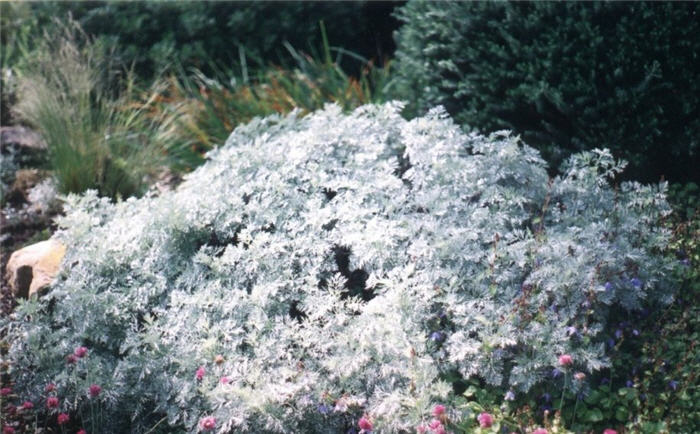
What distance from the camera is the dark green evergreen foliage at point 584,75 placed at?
421 centimetres

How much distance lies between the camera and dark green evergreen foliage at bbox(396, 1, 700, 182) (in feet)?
13.8

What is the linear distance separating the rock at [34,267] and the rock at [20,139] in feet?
5.78

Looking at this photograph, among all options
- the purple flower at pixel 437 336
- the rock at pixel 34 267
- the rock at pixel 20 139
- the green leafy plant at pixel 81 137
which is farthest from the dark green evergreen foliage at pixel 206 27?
the purple flower at pixel 437 336

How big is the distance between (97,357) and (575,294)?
2212mm

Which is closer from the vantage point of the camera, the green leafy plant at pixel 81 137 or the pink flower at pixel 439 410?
the pink flower at pixel 439 410

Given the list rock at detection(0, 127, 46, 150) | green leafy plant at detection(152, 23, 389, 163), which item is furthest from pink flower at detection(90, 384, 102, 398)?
rock at detection(0, 127, 46, 150)

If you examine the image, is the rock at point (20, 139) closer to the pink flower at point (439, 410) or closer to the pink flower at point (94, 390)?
the pink flower at point (94, 390)

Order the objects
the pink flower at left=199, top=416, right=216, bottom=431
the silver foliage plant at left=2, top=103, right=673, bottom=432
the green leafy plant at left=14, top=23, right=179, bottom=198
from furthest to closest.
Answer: the green leafy plant at left=14, top=23, right=179, bottom=198
the silver foliage plant at left=2, top=103, right=673, bottom=432
the pink flower at left=199, top=416, right=216, bottom=431

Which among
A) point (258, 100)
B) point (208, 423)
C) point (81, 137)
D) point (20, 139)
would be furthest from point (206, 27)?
point (208, 423)

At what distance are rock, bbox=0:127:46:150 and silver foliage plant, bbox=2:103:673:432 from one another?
2.21m

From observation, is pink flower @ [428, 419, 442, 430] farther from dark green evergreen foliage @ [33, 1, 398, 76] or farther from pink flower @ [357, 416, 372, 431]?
dark green evergreen foliage @ [33, 1, 398, 76]

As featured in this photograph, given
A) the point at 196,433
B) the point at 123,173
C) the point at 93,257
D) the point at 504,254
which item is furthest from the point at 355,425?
the point at 123,173

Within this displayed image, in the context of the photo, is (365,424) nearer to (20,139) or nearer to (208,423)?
(208,423)

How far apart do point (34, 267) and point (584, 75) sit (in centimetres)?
339
